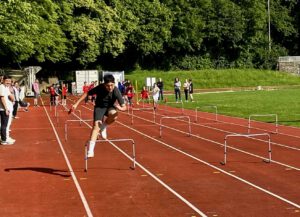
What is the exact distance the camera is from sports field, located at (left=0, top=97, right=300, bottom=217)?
27.3ft

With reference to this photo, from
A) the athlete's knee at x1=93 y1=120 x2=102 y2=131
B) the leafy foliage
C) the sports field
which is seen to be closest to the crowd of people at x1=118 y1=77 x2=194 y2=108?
the leafy foliage

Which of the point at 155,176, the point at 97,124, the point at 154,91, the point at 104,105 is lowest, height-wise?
the point at 155,176

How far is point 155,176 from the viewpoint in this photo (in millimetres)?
10898

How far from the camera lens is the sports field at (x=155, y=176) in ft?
27.3

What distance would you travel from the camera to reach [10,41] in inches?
1432

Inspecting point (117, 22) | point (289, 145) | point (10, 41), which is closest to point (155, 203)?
point (289, 145)

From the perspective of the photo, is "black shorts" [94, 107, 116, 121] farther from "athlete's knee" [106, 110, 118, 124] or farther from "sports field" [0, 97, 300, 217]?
"sports field" [0, 97, 300, 217]

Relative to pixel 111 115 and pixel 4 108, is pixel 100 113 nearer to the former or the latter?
pixel 111 115

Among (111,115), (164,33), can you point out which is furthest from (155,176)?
(164,33)

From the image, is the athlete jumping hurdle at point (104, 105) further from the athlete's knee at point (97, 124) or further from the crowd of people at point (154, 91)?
the crowd of people at point (154, 91)

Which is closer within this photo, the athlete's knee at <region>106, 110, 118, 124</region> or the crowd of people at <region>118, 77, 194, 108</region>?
the athlete's knee at <region>106, 110, 118, 124</region>

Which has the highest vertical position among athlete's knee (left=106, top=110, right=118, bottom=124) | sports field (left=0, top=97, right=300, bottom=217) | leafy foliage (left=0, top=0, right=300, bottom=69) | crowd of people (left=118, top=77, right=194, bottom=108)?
leafy foliage (left=0, top=0, right=300, bottom=69)

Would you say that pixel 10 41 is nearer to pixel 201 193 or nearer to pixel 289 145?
pixel 289 145

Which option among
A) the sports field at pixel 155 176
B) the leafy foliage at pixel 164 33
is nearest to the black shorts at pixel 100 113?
the sports field at pixel 155 176
